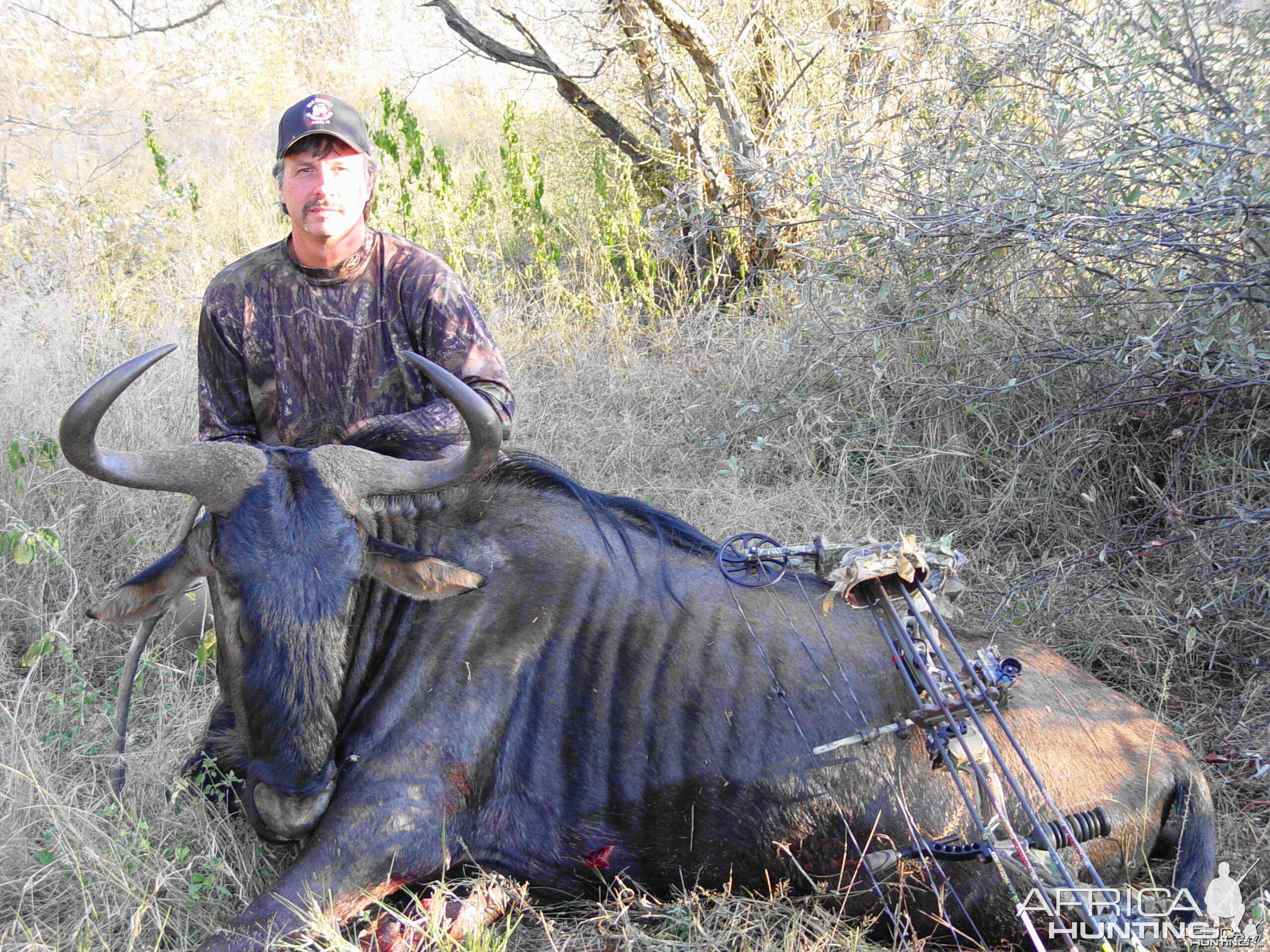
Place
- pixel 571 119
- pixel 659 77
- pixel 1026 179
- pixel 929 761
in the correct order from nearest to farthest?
pixel 929 761 < pixel 1026 179 < pixel 659 77 < pixel 571 119

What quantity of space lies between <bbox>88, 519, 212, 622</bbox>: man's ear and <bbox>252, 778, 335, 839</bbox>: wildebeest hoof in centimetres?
66

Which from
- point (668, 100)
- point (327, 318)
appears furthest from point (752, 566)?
point (668, 100)

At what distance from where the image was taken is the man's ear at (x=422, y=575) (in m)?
2.65

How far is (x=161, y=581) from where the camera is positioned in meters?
2.73

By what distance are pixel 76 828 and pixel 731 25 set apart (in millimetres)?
6585

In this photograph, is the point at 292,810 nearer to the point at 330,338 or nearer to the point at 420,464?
the point at 420,464

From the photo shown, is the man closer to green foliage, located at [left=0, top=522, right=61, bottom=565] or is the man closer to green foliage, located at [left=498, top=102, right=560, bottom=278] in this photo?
green foliage, located at [left=0, top=522, right=61, bottom=565]

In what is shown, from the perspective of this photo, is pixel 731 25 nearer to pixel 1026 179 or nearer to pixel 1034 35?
pixel 1034 35

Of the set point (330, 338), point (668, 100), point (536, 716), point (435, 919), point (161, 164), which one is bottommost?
point (435, 919)

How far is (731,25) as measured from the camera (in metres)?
6.98

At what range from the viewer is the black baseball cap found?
344cm

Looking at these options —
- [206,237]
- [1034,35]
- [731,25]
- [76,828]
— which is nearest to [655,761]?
[76,828]

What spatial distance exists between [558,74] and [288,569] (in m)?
6.12

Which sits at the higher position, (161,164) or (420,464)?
(161,164)
